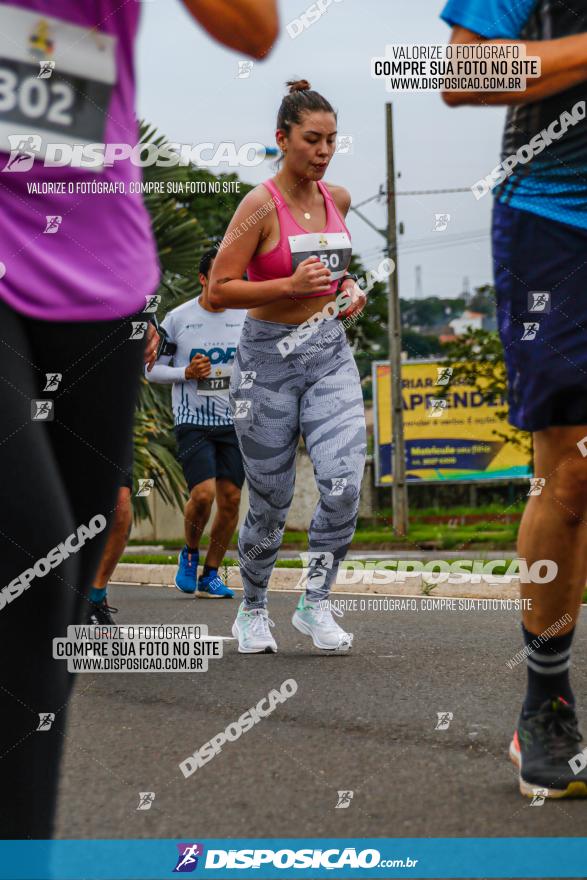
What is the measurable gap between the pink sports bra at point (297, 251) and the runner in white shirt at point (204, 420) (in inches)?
6.9

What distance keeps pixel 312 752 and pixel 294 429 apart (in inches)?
59.8

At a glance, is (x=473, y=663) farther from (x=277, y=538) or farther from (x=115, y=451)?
(x=115, y=451)

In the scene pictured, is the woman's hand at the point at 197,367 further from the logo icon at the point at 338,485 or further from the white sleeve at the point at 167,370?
the logo icon at the point at 338,485

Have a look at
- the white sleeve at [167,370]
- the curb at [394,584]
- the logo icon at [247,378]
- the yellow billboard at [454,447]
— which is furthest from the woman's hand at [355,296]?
the yellow billboard at [454,447]

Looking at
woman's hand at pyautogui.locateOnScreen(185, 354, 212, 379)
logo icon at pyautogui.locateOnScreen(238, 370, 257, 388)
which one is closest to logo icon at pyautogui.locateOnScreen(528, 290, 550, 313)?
logo icon at pyautogui.locateOnScreen(238, 370, 257, 388)

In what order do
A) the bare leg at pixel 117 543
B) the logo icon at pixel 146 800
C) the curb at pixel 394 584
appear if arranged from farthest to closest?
the curb at pixel 394 584
the bare leg at pixel 117 543
the logo icon at pixel 146 800

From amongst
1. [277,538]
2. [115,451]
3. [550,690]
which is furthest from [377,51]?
[277,538]

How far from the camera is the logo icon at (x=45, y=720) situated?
160cm

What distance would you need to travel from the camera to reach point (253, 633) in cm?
448

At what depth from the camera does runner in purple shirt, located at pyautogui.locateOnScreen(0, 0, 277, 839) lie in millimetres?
1557

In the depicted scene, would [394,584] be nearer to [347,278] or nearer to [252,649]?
[252,649]

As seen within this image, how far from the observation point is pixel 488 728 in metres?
2.94

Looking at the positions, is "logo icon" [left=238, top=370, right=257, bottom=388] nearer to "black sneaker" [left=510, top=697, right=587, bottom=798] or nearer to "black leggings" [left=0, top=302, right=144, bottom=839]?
"black sneaker" [left=510, top=697, right=587, bottom=798]

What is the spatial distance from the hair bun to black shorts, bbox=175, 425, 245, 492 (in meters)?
3.07
